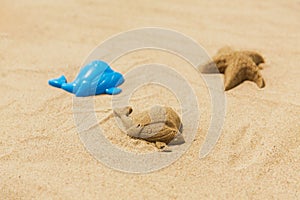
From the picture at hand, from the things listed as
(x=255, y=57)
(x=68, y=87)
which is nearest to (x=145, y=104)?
(x=68, y=87)

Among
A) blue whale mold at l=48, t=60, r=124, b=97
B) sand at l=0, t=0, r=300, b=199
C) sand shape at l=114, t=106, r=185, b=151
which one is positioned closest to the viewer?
sand at l=0, t=0, r=300, b=199

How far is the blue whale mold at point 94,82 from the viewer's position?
2.87 meters

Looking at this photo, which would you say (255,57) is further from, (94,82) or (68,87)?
(68,87)

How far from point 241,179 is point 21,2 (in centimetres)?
331

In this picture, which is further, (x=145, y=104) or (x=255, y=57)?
(x=255, y=57)

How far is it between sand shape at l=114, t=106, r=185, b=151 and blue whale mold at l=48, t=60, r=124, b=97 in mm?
483

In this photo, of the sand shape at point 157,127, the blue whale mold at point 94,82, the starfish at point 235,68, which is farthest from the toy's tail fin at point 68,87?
the starfish at point 235,68

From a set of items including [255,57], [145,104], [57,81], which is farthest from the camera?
[255,57]

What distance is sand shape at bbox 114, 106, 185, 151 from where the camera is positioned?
238 centimetres

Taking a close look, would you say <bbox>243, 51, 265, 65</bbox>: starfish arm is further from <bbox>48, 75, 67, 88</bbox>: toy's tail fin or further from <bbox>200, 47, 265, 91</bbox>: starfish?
<bbox>48, 75, 67, 88</bbox>: toy's tail fin

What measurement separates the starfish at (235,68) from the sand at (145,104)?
50 millimetres

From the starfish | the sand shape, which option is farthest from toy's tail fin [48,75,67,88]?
the starfish

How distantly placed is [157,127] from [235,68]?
0.93 m

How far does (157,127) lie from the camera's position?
7.84ft
